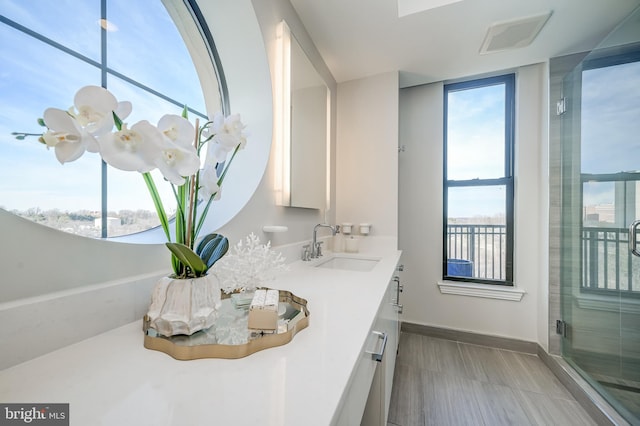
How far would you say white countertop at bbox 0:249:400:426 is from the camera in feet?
1.10

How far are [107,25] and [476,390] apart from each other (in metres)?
2.71

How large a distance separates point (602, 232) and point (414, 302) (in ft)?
4.92

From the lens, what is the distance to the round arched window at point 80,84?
Result: 0.61 m

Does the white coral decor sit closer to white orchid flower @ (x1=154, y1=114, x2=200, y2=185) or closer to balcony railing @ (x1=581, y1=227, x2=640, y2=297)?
white orchid flower @ (x1=154, y1=114, x2=200, y2=185)

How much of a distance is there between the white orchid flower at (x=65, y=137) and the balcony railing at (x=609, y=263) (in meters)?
2.44

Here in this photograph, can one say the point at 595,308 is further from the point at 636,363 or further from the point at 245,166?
the point at 245,166

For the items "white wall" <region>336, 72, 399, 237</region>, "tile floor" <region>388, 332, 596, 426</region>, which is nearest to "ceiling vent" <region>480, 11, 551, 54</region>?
"white wall" <region>336, 72, 399, 237</region>

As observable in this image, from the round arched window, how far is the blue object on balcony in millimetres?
2499

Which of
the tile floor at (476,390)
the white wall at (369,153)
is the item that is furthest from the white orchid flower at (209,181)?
the white wall at (369,153)

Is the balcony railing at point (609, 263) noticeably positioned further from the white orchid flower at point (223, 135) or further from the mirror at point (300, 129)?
the white orchid flower at point (223, 135)

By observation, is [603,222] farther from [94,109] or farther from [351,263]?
[94,109]

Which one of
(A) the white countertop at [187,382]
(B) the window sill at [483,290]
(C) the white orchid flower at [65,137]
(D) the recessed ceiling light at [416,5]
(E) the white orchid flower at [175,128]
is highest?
(D) the recessed ceiling light at [416,5]

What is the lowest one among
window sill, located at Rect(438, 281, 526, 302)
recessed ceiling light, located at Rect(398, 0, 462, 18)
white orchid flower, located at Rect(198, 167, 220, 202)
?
window sill, located at Rect(438, 281, 526, 302)

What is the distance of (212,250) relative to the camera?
0.63 metres
